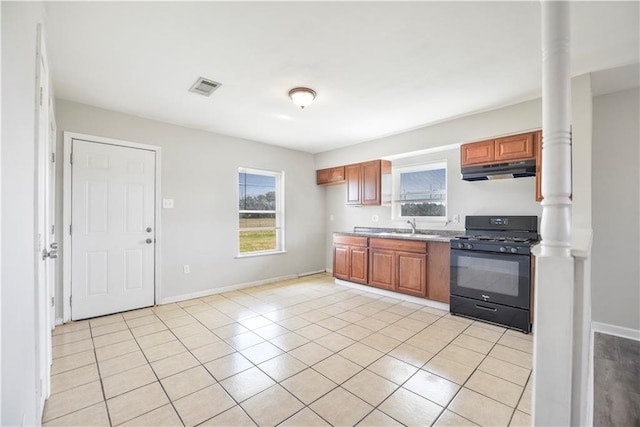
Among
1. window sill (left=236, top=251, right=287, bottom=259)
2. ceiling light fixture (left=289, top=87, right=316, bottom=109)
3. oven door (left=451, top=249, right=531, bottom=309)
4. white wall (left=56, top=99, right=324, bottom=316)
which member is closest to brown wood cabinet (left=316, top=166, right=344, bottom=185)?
white wall (left=56, top=99, right=324, bottom=316)

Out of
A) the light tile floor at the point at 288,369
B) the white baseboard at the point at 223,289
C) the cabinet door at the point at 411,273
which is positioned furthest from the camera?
the white baseboard at the point at 223,289

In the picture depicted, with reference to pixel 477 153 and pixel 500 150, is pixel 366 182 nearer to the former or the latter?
pixel 477 153

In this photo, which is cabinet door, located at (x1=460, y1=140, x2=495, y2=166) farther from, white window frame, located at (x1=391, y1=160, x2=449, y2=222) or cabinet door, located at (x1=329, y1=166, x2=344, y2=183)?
cabinet door, located at (x1=329, y1=166, x2=344, y2=183)

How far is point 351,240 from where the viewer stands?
15.8 ft

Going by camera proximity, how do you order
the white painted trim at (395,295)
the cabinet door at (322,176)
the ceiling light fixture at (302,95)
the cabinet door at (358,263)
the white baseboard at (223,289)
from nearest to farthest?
the ceiling light fixture at (302,95) < the white painted trim at (395,295) < the white baseboard at (223,289) < the cabinet door at (358,263) < the cabinet door at (322,176)

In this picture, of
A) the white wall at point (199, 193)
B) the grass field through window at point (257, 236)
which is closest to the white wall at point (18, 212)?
the white wall at point (199, 193)

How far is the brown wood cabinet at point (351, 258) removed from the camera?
460cm

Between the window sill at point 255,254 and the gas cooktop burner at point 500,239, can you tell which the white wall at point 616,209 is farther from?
the window sill at point 255,254

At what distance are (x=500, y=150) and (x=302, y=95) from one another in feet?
7.84

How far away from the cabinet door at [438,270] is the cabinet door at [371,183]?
1.34 meters

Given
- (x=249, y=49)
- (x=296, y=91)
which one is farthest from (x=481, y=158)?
(x=249, y=49)

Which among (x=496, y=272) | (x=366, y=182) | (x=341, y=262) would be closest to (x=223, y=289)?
(x=341, y=262)

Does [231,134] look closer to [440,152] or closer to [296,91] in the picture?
[296,91]

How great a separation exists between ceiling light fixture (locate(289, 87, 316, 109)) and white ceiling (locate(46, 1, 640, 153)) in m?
0.08
